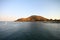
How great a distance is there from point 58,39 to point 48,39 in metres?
0.47

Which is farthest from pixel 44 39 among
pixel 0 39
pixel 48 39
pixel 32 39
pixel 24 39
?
pixel 0 39

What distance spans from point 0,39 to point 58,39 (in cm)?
272

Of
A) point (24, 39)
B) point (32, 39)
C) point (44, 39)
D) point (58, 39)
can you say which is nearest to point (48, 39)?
point (44, 39)

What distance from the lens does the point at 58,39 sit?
14.5 feet

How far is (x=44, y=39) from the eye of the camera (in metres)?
4.44

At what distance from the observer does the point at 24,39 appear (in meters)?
4.43

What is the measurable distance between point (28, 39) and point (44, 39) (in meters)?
0.76

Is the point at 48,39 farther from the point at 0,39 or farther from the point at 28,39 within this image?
the point at 0,39

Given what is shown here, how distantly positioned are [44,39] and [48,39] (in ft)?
0.62

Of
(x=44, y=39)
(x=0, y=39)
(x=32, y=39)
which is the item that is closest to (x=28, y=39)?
(x=32, y=39)

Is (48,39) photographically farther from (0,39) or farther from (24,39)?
(0,39)

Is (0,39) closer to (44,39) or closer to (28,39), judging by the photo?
(28,39)

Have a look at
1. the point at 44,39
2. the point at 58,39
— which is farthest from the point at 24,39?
the point at 58,39

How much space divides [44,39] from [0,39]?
6.76ft
